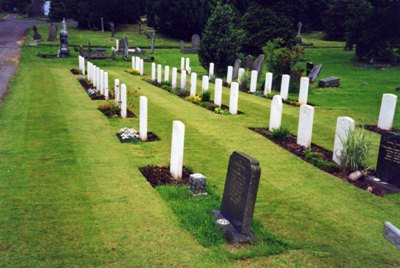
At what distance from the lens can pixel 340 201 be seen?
7750 millimetres

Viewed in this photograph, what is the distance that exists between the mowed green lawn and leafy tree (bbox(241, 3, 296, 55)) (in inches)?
736

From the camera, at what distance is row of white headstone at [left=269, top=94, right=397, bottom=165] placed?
31.6 feet

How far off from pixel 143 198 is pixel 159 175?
1258mm

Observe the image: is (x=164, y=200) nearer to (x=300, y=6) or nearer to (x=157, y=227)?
(x=157, y=227)

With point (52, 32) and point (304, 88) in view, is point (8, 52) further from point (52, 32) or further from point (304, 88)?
point (304, 88)

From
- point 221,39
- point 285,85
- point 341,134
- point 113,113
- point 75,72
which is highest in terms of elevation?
point 221,39

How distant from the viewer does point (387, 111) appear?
13.1 meters

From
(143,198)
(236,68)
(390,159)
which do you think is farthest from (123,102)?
(236,68)

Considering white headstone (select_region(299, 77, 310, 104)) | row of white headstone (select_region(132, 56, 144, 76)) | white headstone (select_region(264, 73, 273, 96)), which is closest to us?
white headstone (select_region(299, 77, 310, 104))

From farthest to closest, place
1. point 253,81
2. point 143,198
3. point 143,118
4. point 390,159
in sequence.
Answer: point 253,81
point 143,118
point 390,159
point 143,198

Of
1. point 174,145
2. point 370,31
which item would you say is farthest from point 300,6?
point 174,145

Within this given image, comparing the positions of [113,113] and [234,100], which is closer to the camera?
[113,113]

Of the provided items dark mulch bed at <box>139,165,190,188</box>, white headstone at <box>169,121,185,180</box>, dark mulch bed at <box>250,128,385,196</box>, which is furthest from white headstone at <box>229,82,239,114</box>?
white headstone at <box>169,121,185,180</box>

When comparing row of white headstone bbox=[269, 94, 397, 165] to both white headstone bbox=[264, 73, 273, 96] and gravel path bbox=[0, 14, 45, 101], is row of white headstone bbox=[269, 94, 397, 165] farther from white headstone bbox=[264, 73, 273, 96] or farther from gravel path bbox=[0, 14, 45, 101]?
gravel path bbox=[0, 14, 45, 101]
